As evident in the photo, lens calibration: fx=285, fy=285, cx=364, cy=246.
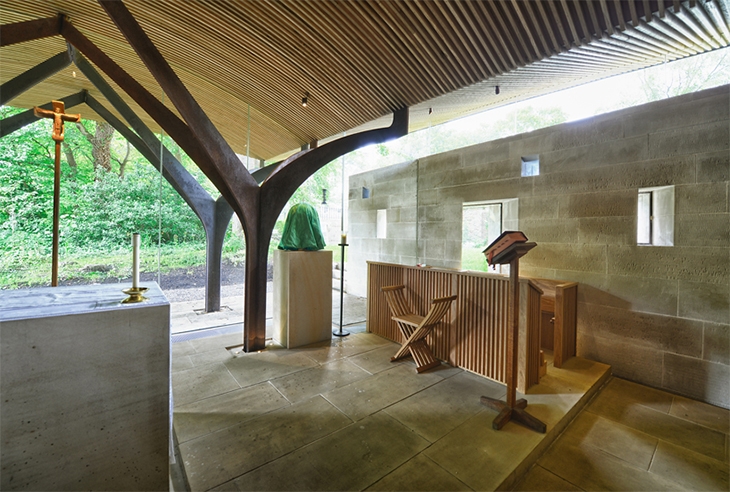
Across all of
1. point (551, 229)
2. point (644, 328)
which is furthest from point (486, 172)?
point (644, 328)

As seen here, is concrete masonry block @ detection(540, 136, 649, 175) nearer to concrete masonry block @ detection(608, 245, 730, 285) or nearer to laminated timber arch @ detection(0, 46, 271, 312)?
concrete masonry block @ detection(608, 245, 730, 285)

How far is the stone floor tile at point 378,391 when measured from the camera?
2.45m

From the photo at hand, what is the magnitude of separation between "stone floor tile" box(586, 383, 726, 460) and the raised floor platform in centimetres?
18

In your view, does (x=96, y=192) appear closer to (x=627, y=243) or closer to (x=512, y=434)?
(x=512, y=434)

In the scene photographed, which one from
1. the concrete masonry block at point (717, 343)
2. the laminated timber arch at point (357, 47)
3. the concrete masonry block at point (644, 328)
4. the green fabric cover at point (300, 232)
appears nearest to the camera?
the laminated timber arch at point (357, 47)

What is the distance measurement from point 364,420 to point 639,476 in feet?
6.07

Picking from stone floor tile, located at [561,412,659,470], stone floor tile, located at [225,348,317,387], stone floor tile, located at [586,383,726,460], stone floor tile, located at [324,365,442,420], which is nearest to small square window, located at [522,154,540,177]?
stone floor tile, located at [586,383,726,460]

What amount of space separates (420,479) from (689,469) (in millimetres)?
1889

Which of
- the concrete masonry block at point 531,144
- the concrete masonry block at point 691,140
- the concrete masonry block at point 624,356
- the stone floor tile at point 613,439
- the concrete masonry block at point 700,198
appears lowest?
the stone floor tile at point 613,439

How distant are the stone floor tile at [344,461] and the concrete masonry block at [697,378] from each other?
2.87m

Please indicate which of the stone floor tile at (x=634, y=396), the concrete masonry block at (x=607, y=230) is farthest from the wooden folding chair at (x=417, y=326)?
the concrete masonry block at (x=607, y=230)

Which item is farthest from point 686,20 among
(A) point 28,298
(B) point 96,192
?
(B) point 96,192

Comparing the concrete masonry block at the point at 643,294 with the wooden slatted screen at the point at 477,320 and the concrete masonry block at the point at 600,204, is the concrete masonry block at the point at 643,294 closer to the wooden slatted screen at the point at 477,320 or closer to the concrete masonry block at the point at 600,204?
the concrete masonry block at the point at 600,204

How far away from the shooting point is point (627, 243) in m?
3.17
